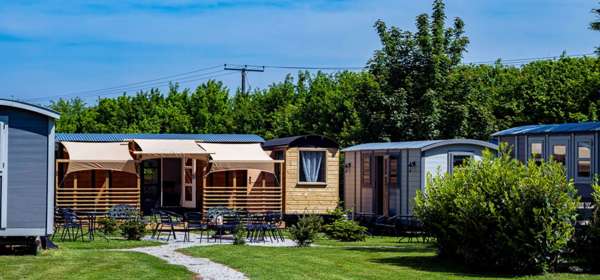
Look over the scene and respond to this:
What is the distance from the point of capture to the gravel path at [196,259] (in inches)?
610

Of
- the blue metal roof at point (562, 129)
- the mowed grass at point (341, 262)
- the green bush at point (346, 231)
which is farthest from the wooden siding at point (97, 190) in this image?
the blue metal roof at point (562, 129)

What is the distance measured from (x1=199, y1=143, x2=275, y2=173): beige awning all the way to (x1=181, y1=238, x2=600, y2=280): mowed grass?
253 inches

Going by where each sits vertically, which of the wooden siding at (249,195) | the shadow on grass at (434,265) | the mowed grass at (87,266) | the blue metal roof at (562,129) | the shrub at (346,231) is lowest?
the shadow on grass at (434,265)

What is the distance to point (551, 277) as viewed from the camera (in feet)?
51.2

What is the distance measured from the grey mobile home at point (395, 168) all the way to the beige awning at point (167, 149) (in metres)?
4.99

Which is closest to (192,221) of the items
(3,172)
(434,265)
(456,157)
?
(3,172)

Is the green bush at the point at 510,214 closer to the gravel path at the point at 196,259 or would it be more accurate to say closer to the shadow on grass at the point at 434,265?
the shadow on grass at the point at 434,265

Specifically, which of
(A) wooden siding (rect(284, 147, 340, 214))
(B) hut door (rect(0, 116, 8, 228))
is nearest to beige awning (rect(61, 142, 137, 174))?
(A) wooden siding (rect(284, 147, 340, 214))

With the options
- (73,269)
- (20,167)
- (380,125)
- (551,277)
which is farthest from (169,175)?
(551,277)

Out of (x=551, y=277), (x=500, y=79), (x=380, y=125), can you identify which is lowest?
(x=551, y=277)

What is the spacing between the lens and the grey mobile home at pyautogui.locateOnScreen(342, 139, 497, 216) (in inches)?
1013

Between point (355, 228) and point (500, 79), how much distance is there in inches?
932

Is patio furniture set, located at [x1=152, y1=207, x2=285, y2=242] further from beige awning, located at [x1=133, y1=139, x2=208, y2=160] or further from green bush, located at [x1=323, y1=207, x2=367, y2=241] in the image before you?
beige awning, located at [x1=133, y1=139, x2=208, y2=160]

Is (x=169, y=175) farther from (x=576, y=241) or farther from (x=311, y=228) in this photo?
(x=576, y=241)
